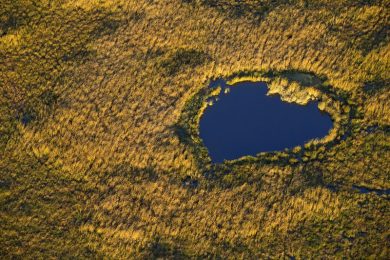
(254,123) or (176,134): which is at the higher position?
(254,123)

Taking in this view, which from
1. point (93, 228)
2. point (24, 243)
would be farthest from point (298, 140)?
point (24, 243)

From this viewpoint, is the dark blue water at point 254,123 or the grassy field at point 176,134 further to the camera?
the dark blue water at point 254,123

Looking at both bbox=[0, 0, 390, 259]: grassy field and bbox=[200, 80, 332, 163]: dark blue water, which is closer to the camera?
bbox=[0, 0, 390, 259]: grassy field

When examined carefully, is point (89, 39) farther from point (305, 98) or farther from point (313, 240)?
point (313, 240)

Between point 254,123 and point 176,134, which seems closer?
point 176,134
